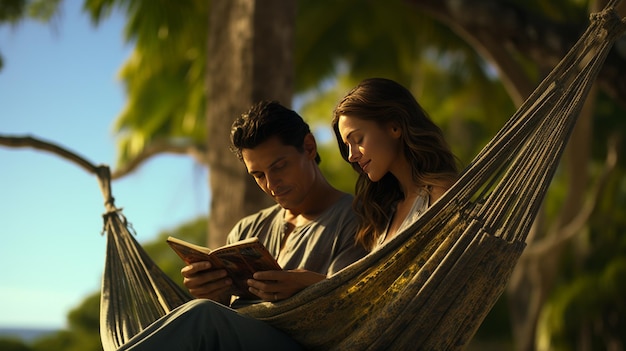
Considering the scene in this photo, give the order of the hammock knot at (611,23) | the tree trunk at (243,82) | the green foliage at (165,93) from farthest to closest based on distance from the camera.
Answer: the green foliage at (165,93) → the tree trunk at (243,82) → the hammock knot at (611,23)

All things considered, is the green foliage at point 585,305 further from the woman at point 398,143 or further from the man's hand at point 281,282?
the man's hand at point 281,282

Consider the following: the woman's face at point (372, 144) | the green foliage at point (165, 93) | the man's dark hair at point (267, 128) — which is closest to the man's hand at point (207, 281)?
the man's dark hair at point (267, 128)

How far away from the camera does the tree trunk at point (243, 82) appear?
17.3ft

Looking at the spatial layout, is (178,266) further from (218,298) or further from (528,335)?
(218,298)

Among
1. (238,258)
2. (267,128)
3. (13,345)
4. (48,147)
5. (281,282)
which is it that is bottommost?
(281,282)

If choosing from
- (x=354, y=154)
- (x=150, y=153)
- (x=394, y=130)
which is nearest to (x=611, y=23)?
(x=394, y=130)

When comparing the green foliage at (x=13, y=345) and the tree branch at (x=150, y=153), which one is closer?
the tree branch at (x=150, y=153)

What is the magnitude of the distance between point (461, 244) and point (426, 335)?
0.21 m

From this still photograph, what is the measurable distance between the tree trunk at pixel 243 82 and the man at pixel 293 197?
254 cm

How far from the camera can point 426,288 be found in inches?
83.7

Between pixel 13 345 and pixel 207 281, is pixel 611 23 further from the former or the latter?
pixel 13 345

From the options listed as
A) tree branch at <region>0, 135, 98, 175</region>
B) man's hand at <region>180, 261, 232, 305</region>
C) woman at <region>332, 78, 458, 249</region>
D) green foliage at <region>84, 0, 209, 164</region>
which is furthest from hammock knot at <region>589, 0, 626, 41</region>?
green foliage at <region>84, 0, 209, 164</region>

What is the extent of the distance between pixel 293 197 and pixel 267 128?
0.65 feet

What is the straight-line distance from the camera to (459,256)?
84.4 inches
